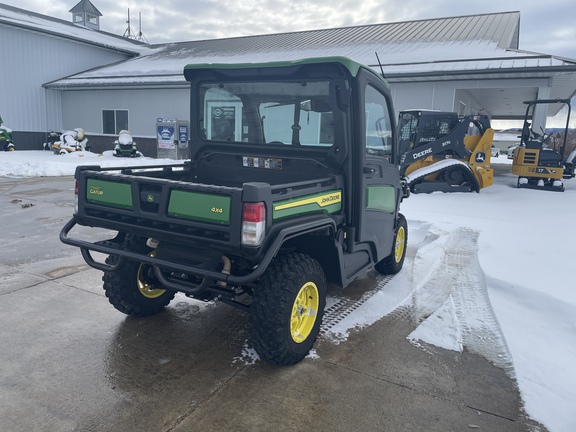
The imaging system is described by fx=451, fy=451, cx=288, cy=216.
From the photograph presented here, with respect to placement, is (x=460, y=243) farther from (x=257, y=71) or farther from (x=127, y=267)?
(x=127, y=267)

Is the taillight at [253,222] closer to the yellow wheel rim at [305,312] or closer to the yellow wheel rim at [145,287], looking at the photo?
the yellow wheel rim at [305,312]

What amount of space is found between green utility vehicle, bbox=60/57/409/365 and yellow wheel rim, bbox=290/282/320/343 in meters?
0.01

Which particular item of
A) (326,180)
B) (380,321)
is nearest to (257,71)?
(326,180)

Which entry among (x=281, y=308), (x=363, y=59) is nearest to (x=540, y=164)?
(x=363, y=59)

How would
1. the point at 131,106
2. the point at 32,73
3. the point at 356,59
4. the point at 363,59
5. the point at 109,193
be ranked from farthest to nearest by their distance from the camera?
the point at 32,73 < the point at 131,106 < the point at 356,59 < the point at 363,59 < the point at 109,193

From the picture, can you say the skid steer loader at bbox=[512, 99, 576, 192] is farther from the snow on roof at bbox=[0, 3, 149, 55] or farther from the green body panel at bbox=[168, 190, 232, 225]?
the snow on roof at bbox=[0, 3, 149, 55]

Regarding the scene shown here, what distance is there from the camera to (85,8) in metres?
39.2

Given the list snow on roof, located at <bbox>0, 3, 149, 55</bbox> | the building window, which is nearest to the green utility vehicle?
the building window

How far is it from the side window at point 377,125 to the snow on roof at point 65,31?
23.0 meters

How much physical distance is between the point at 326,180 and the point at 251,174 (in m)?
0.89

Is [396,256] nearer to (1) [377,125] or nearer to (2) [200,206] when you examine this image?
(1) [377,125]

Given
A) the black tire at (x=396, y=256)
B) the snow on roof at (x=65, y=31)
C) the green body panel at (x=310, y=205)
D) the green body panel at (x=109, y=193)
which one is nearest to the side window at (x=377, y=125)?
the green body panel at (x=310, y=205)

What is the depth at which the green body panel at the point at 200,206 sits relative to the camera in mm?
2875

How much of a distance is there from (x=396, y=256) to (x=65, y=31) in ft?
89.9
